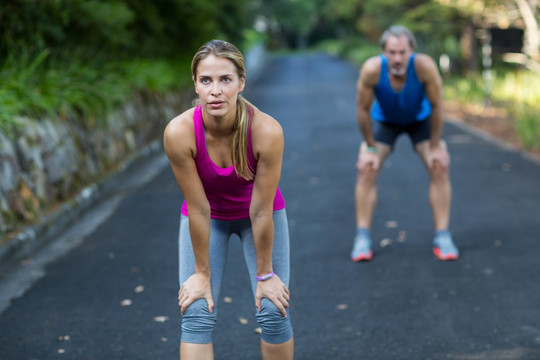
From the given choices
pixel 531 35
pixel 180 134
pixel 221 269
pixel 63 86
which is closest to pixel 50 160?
pixel 63 86

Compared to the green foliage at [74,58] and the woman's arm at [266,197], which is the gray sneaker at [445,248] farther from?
the green foliage at [74,58]

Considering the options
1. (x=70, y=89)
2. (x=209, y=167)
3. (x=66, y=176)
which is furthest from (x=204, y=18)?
(x=209, y=167)

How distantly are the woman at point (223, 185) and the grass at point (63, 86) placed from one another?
4189 mm

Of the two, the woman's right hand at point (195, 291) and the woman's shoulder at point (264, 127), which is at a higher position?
the woman's shoulder at point (264, 127)

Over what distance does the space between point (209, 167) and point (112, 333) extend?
1.96 metres

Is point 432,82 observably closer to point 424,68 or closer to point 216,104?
point 424,68

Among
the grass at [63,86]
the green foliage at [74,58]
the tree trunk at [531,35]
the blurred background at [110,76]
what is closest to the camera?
the blurred background at [110,76]

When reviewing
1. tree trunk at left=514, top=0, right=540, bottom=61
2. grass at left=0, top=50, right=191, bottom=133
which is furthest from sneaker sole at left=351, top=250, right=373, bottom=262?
tree trunk at left=514, top=0, right=540, bottom=61

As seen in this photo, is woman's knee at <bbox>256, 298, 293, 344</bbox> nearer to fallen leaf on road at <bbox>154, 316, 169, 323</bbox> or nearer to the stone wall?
fallen leaf on road at <bbox>154, 316, 169, 323</bbox>

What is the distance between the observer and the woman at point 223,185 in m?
2.88

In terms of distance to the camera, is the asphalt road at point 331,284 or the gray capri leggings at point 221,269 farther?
the asphalt road at point 331,284

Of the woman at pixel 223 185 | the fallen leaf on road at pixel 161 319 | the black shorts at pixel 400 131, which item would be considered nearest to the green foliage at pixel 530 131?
the black shorts at pixel 400 131

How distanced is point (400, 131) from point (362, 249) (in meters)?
1.04

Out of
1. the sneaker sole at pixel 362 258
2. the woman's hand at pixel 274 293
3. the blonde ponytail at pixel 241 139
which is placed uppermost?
the blonde ponytail at pixel 241 139
